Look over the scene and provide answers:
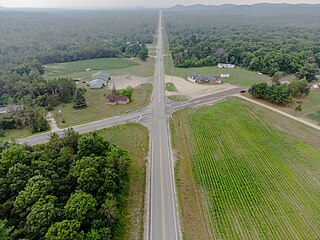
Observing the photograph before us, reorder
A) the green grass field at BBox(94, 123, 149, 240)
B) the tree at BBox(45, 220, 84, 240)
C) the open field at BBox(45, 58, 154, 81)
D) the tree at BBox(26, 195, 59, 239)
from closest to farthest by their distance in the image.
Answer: the tree at BBox(45, 220, 84, 240), the tree at BBox(26, 195, 59, 239), the green grass field at BBox(94, 123, 149, 240), the open field at BBox(45, 58, 154, 81)

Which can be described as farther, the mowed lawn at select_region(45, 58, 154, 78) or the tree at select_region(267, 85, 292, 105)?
the mowed lawn at select_region(45, 58, 154, 78)

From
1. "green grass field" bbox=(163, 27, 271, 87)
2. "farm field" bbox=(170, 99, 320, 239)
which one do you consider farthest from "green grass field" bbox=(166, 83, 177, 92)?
"farm field" bbox=(170, 99, 320, 239)

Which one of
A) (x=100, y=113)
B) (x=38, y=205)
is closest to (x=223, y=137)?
(x=100, y=113)

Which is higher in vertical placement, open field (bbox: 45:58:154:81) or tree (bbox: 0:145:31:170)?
tree (bbox: 0:145:31:170)

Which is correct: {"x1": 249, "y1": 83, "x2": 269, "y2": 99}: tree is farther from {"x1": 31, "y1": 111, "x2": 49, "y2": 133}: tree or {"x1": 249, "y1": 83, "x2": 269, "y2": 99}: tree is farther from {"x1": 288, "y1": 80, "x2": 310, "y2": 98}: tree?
{"x1": 31, "y1": 111, "x2": 49, "y2": 133}: tree

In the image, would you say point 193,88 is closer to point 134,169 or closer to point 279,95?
point 279,95

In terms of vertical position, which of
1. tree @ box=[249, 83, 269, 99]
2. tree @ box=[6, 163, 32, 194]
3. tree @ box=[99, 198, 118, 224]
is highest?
tree @ box=[6, 163, 32, 194]
